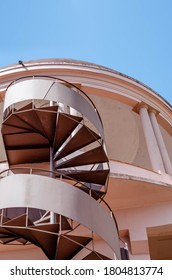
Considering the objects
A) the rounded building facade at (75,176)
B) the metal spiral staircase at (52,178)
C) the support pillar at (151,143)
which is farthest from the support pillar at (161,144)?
the metal spiral staircase at (52,178)

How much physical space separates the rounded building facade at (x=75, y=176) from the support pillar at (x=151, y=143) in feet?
0.10

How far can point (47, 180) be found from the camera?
764 cm

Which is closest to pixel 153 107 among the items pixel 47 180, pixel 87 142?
pixel 87 142

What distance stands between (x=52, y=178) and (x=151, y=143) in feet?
18.3

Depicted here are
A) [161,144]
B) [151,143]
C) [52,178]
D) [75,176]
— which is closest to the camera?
[52,178]

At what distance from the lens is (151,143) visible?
41.3 feet

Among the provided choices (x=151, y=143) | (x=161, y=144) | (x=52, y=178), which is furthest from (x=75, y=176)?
(x=161, y=144)

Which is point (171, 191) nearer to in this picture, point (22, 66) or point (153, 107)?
point (153, 107)

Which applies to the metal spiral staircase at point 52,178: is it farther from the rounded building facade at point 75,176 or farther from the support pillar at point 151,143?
the support pillar at point 151,143

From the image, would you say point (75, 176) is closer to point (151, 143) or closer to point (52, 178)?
point (52, 178)

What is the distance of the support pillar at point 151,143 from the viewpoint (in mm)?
Answer: 11969
